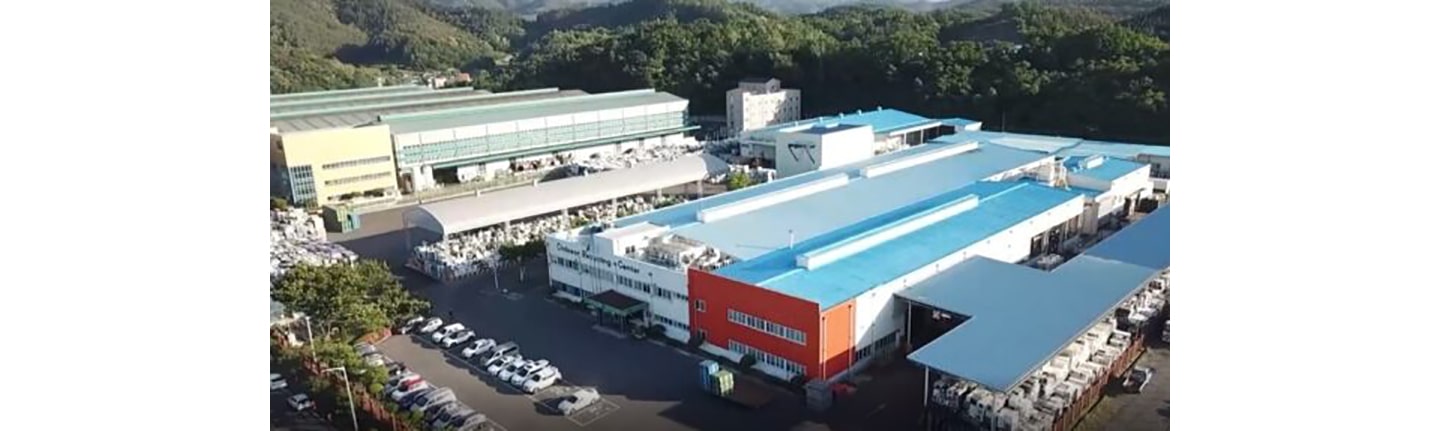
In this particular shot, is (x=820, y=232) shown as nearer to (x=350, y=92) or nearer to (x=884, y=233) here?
(x=884, y=233)

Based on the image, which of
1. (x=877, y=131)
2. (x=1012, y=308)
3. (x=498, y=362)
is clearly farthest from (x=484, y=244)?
(x=877, y=131)

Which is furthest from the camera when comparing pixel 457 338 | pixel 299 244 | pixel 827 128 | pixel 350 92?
pixel 350 92

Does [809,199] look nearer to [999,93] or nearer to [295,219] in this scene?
[295,219]

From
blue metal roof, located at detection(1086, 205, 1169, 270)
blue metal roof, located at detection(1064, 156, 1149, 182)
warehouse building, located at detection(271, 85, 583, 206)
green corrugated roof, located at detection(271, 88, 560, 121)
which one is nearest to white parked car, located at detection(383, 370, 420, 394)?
warehouse building, located at detection(271, 85, 583, 206)

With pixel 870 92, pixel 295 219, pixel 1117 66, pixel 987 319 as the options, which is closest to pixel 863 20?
pixel 870 92

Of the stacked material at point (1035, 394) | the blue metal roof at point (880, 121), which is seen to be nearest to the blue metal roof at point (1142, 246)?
the stacked material at point (1035, 394)
